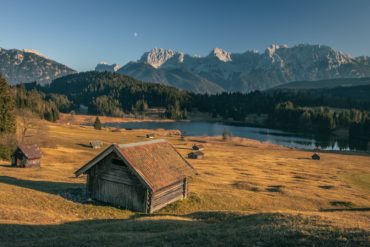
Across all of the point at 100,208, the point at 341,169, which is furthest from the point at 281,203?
the point at 341,169

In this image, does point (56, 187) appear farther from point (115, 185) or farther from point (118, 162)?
point (118, 162)

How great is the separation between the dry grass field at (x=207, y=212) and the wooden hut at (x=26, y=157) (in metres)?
2.51

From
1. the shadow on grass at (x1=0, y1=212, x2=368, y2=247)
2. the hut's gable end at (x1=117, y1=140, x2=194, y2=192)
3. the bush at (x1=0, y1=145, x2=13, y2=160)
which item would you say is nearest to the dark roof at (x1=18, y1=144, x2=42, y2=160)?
the bush at (x1=0, y1=145, x2=13, y2=160)

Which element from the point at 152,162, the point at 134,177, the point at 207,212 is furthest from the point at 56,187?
the point at 207,212

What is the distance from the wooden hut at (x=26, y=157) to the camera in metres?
59.0

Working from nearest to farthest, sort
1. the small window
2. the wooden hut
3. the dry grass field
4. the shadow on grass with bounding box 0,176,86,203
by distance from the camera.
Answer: the dry grass field < the small window < the shadow on grass with bounding box 0,176,86,203 < the wooden hut

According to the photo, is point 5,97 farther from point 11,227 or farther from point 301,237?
point 301,237

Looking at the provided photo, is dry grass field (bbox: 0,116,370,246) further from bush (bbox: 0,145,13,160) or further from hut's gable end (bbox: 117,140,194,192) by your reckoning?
bush (bbox: 0,145,13,160)

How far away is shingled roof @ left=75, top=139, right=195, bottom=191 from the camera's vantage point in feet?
→ 115

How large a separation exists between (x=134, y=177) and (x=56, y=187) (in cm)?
1153

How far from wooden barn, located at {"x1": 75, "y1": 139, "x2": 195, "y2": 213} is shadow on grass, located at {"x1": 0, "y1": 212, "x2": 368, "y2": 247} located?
7.90 metres

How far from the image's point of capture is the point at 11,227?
23719 mm

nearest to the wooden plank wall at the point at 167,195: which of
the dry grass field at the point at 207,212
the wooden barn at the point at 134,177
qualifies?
the wooden barn at the point at 134,177

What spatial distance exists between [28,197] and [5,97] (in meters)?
55.0
